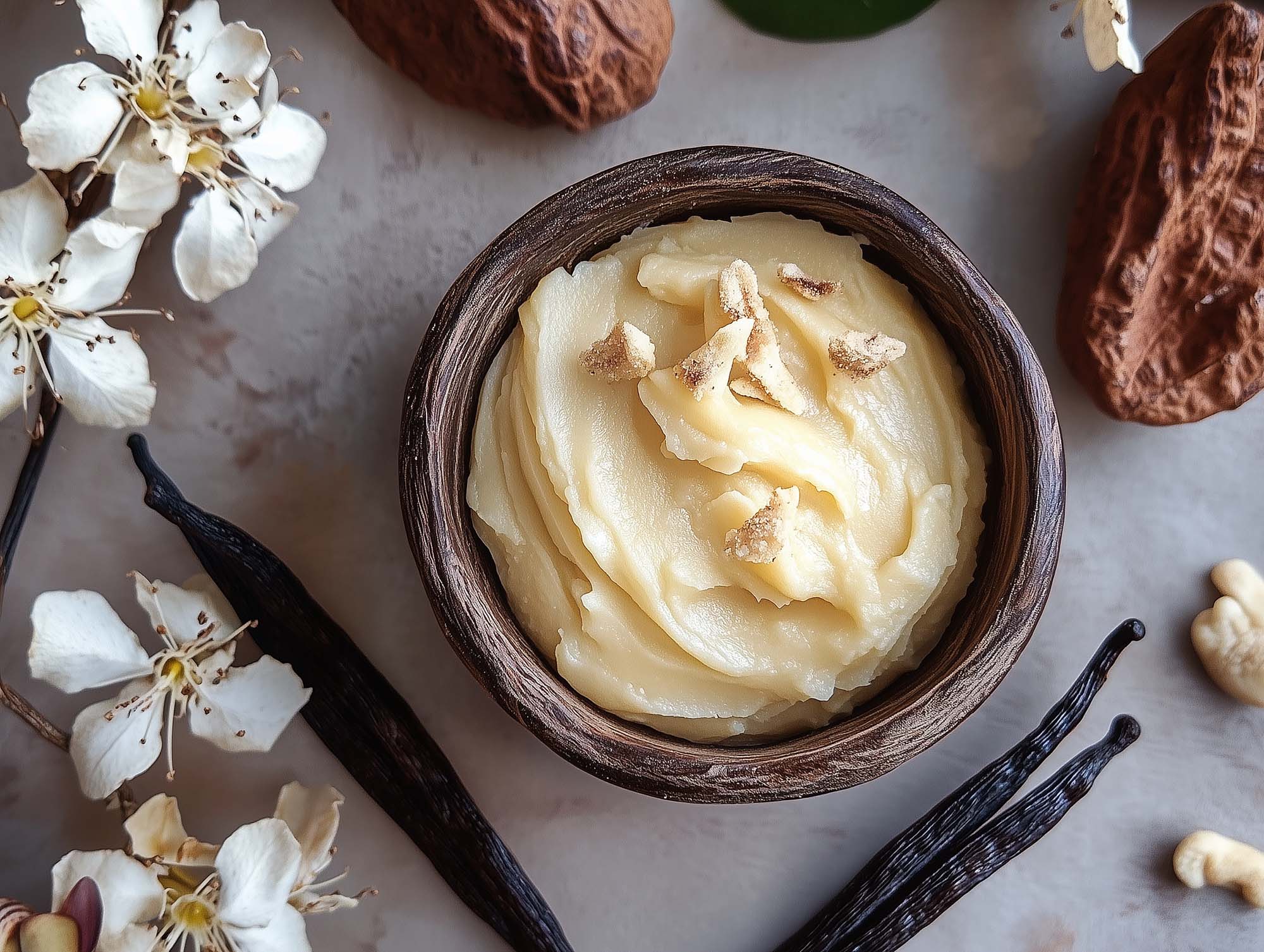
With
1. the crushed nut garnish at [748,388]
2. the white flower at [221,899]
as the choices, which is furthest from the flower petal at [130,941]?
the crushed nut garnish at [748,388]

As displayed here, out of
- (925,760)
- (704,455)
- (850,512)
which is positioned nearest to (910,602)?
(850,512)

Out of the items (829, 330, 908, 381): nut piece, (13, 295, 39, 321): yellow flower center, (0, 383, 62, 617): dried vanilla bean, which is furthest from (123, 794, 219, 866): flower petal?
(829, 330, 908, 381): nut piece

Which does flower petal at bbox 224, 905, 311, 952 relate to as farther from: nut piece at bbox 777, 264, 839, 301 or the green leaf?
the green leaf

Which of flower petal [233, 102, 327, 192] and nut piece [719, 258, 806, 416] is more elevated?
flower petal [233, 102, 327, 192]

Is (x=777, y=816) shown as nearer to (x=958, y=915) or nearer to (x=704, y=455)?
(x=958, y=915)

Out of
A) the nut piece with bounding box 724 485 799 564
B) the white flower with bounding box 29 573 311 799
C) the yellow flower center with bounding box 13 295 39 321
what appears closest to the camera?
the nut piece with bounding box 724 485 799 564

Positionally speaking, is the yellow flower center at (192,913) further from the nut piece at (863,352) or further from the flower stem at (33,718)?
the nut piece at (863,352)

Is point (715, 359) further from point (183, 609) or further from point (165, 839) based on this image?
point (165, 839)
